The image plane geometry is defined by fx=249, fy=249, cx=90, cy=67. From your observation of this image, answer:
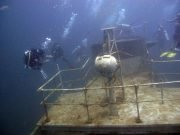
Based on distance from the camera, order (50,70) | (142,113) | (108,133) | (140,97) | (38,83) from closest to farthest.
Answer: (108,133)
(142,113)
(140,97)
(38,83)
(50,70)

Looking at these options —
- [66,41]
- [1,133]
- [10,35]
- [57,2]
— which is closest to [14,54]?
[66,41]

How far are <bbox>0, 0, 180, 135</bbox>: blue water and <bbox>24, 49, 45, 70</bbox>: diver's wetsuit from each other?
318 inches

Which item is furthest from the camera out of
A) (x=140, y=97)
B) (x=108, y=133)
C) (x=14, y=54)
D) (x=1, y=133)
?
(x=14, y=54)

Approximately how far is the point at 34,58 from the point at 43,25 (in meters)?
56.9

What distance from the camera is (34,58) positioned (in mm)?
16031

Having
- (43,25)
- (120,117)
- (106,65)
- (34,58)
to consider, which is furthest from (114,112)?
(43,25)

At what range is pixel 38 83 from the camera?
96.4 ft

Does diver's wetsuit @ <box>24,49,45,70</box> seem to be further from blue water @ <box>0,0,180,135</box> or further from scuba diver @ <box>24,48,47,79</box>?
blue water @ <box>0,0,180,135</box>

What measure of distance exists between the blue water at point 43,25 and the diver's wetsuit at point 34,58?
8068 mm

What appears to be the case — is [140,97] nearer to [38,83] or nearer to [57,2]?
[38,83]

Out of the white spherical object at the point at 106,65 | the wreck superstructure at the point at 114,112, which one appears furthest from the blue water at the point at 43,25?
the white spherical object at the point at 106,65

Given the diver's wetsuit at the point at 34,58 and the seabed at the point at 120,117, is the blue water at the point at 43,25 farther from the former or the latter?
the seabed at the point at 120,117

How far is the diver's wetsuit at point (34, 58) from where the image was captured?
15.9 metres

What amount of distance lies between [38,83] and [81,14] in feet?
131
